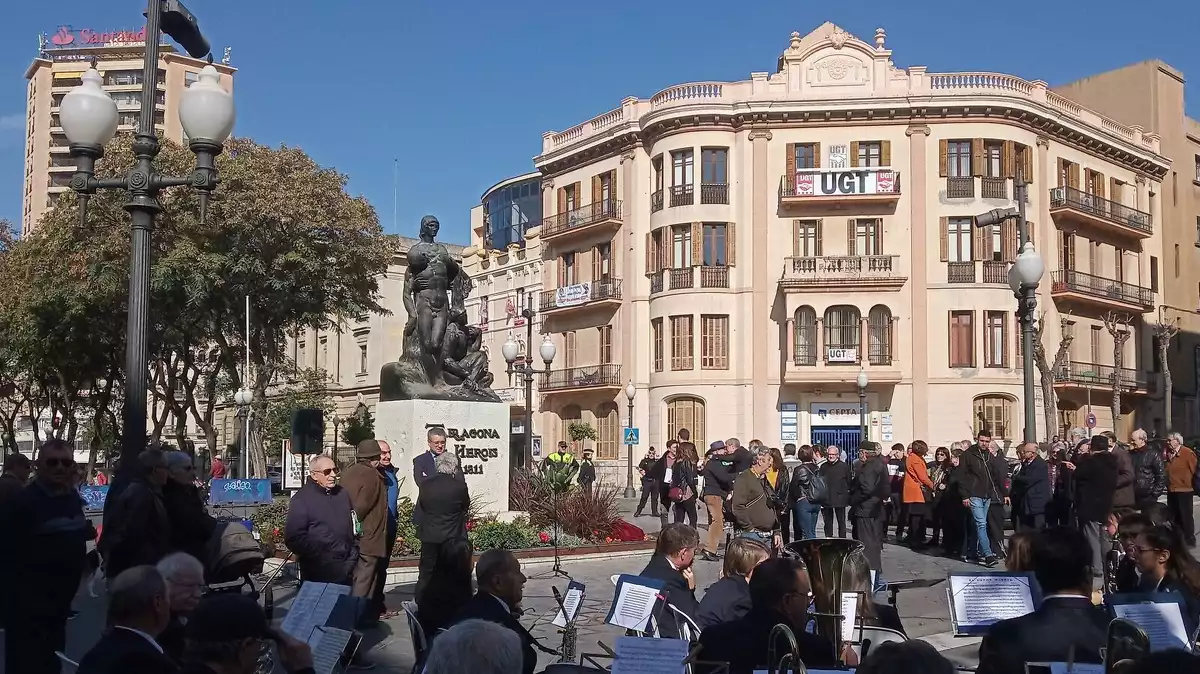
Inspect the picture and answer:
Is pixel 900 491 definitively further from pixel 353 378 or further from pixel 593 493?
pixel 353 378

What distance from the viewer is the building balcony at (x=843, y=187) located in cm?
4256

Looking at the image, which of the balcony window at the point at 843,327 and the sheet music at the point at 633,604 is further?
the balcony window at the point at 843,327

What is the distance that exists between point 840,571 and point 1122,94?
53.1 metres

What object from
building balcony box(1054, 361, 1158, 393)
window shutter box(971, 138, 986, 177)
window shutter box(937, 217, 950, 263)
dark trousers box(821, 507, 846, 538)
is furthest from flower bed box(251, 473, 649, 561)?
building balcony box(1054, 361, 1158, 393)

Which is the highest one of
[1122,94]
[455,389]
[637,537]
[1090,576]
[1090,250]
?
[1122,94]

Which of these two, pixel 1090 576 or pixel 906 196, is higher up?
pixel 906 196

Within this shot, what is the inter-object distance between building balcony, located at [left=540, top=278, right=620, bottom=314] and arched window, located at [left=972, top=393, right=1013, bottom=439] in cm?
1430

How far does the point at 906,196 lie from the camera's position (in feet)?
141

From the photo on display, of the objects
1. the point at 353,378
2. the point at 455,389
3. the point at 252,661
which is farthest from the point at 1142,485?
the point at 353,378

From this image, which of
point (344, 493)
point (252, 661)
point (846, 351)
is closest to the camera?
point (252, 661)

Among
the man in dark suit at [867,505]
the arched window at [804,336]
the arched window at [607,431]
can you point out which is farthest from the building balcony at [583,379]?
the man in dark suit at [867,505]

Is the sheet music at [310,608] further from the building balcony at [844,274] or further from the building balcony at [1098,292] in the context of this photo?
the building balcony at [1098,292]

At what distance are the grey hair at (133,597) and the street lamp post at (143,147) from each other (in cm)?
470

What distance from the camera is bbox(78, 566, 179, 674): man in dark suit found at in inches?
169
